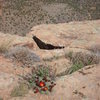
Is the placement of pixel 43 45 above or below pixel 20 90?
below

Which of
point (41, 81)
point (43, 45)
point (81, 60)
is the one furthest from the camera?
point (43, 45)

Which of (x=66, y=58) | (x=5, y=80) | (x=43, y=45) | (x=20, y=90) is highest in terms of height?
(x=5, y=80)

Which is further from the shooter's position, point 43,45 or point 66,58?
point 43,45

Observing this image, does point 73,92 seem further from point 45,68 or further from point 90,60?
point 90,60

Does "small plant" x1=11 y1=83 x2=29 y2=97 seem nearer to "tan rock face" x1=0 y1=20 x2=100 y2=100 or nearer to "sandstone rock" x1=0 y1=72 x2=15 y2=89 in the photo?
"tan rock face" x1=0 y1=20 x2=100 y2=100

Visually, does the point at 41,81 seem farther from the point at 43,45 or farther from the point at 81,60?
the point at 43,45

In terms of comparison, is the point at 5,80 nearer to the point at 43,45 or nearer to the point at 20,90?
the point at 20,90

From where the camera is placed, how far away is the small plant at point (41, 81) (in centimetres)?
721

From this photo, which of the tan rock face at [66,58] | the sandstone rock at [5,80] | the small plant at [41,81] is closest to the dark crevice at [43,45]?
the tan rock face at [66,58]

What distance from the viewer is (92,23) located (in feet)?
43.0

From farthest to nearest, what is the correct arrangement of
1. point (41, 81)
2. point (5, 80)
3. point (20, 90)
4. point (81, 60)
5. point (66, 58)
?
point (66, 58) → point (81, 60) → point (41, 81) → point (5, 80) → point (20, 90)

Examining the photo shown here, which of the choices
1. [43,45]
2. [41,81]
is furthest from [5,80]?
[43,45]

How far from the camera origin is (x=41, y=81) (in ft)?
24.1

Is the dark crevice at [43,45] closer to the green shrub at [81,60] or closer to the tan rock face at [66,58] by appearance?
the tan rock face at [66,58]
